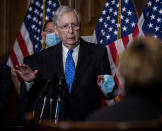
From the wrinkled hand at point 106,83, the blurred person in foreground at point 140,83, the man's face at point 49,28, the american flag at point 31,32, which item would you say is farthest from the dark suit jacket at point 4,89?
the blurred person in foreground at point 140,83

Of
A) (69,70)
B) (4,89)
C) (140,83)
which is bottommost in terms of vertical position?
(4,89)

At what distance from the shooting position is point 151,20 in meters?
4.26

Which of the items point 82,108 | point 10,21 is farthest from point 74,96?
point 10,21

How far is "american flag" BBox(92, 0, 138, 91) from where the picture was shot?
4.41 m

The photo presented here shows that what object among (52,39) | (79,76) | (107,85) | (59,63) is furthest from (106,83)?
(52,39)

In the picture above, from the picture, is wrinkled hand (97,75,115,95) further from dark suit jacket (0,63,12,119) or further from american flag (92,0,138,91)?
american flag (92,0,138,91)

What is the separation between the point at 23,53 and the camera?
4934 millimetres

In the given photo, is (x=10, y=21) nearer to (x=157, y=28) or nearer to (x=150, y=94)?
(x=157, y=28)

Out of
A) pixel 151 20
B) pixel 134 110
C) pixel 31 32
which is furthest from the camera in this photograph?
pixel 31 32

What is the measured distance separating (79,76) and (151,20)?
1.78 metres

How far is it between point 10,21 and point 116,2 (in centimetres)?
183

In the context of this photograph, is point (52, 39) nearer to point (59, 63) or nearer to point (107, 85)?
point (59, 63)

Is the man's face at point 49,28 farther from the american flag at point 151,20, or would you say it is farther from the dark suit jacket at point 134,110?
the dark suit jacket at point 134,110

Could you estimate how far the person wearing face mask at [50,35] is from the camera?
159 inches
